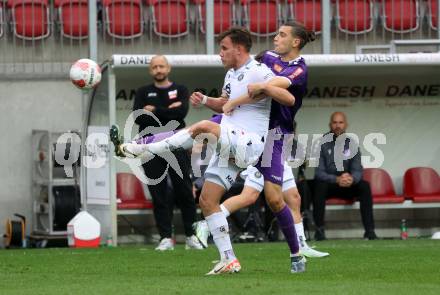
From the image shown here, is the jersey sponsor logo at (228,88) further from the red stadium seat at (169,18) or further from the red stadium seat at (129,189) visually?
the red stadium seat at (169,18)

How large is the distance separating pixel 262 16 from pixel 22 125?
4.14 m

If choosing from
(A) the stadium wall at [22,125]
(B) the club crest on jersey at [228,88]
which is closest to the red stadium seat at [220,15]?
(A) the stadium wall at [22,125]

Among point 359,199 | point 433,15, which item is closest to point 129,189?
point 359,199

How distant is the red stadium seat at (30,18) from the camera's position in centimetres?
1759

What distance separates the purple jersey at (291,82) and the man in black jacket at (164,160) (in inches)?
132

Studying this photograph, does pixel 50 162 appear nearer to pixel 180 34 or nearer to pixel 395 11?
pixel 180 34

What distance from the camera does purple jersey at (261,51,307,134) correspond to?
31.1ft

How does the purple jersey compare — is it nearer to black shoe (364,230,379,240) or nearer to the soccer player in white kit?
the soccer player in white kit

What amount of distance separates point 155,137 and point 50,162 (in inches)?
273

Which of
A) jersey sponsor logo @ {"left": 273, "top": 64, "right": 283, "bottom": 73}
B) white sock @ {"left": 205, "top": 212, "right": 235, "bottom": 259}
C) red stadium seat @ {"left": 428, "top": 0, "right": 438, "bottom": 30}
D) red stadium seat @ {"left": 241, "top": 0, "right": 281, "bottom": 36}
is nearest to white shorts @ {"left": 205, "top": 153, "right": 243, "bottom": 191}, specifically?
white sock @ {"left": 205, "top": 212, "right": 235, "bottom": 259}

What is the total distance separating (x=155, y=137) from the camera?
9258mm

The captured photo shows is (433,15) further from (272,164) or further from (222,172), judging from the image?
(222,172)

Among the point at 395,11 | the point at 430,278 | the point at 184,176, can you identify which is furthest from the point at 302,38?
the point at 395,11

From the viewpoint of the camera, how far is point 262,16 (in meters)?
18.3
